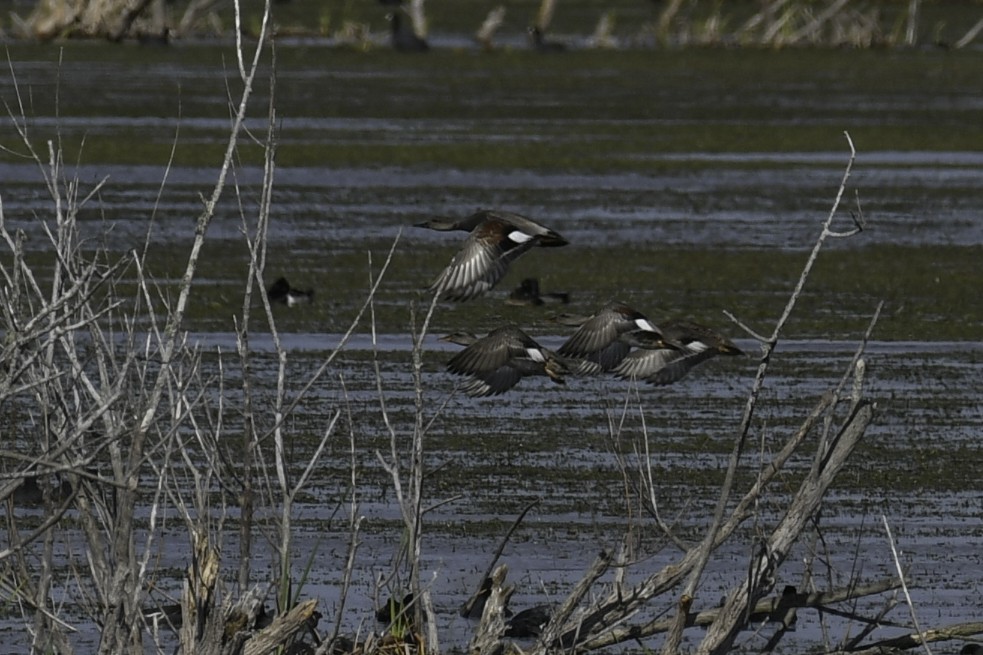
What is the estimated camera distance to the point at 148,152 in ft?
74.9

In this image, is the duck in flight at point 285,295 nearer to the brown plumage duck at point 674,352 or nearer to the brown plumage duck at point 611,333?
the brown plumage duck at point 674,352

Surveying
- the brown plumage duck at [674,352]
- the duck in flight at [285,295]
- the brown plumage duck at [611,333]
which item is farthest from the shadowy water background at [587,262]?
the brown plumage duck at [674,352]

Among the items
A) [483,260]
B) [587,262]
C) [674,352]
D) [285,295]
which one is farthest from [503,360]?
[587,262]

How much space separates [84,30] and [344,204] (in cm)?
2335

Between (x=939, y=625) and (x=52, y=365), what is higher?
(x=52, y=365)

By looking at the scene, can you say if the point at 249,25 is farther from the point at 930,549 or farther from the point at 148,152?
the point at 930,549

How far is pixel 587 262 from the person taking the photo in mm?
16031

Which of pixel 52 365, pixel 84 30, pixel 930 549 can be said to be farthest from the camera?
pixel 84 30

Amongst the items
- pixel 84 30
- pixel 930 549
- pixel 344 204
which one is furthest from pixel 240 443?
pixel 84 30

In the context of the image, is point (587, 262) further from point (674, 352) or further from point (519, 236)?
point (519, 236)

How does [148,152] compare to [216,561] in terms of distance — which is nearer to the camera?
[216,561]

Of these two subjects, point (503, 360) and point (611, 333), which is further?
point (611, 333)

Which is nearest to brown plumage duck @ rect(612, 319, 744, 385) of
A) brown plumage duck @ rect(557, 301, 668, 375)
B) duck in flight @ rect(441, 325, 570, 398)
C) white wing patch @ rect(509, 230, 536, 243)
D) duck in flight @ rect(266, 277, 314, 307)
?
brown plumage duck @ rect(557, 301, 668, 375)

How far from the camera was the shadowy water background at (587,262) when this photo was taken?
8.68 meters
